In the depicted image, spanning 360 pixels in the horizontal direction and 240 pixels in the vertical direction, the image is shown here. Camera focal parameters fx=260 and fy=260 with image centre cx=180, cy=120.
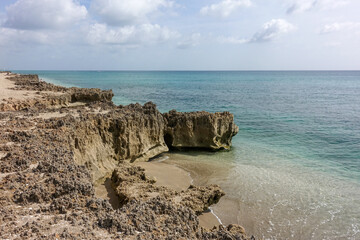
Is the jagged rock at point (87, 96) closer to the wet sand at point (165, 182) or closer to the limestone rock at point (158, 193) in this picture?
the wet sand at point (165, 182)

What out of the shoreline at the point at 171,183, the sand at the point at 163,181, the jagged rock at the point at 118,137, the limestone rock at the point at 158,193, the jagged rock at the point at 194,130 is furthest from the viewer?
the jagged rock at the point at 194,130

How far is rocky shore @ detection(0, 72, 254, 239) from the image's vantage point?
5.46 meters

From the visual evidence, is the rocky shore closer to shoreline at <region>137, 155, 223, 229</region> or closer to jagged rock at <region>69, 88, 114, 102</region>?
jagged rock at <region>69, 88, 114, 102</region>

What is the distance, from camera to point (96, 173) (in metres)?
12.7

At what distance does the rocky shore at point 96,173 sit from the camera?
5.46 meters

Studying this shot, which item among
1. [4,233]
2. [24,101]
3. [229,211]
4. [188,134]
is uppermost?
[24,101]

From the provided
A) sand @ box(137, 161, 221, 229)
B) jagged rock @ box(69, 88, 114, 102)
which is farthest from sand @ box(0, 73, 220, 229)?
jagged rock @ box(69, 88, 114, 102)

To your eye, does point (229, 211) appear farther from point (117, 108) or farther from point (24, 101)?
point (24, 101)

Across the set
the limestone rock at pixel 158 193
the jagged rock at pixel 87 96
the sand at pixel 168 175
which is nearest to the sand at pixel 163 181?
the sand at pixel 168 175

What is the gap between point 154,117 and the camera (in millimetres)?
18047

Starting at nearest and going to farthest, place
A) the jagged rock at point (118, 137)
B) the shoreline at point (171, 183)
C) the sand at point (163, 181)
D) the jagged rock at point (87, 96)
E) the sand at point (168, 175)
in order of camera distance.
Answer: the shoreline at point (171, 183) → the sand at point (163, 181) → the jagged rock at point (118, 137) → the sand at point (168, 175) → the jagged rock at point (87, 96)

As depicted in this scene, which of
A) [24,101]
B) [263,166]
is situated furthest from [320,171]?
[24,101]

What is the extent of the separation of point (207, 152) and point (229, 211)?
8.14m

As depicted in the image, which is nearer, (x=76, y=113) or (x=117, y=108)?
(x=76, y=113)
